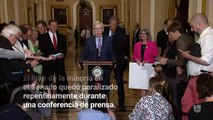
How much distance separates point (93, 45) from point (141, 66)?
37.5 inches

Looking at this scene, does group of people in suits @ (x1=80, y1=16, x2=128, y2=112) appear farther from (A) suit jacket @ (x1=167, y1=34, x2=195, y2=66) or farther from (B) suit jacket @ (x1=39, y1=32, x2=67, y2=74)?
(A) suit jacket @ (x1=167, y1=34, x2=195, y2=66)

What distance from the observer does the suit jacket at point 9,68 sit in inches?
136

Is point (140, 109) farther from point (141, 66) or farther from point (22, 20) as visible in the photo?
point (22, 20)

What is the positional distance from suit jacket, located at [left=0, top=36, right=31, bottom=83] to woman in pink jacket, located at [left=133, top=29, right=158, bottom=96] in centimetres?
206

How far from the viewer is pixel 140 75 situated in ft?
15.7

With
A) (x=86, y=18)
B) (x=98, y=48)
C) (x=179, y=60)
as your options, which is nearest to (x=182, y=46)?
(x=179, y=60)

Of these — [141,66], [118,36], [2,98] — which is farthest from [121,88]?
[2,98]

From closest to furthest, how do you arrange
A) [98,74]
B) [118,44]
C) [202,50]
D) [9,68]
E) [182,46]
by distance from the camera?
[202,50] < [9,68] < [182,46] < [98,74] < [118,44]

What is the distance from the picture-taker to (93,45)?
435 cm

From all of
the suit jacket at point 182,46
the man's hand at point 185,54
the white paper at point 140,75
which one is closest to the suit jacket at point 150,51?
the white paper at point 140,75

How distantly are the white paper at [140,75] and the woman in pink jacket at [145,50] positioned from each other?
10cm

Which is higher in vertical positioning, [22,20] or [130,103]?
[22,20]

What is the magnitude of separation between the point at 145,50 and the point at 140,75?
44 centimetres

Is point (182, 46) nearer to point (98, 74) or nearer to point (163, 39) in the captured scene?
point (98, 74)
